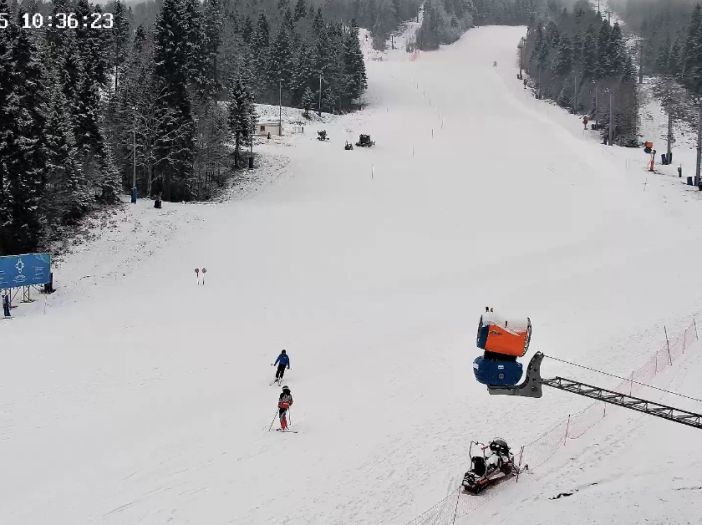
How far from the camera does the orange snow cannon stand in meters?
8.99

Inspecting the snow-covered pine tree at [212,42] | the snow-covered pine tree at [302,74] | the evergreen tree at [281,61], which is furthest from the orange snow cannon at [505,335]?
the evergreen tree at [281,61]

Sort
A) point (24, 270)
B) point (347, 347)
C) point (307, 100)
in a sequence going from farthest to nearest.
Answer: point (307, 100) → point (24, 270) → point (347, 347)

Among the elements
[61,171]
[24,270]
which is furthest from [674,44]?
[24,270]

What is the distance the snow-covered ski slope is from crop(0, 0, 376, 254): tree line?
3.78 m

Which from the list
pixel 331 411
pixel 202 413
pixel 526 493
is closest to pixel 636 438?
pixel 526 493

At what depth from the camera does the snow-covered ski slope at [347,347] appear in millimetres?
13133

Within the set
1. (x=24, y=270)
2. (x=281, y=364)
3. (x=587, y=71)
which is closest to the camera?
(x=281, y=364)

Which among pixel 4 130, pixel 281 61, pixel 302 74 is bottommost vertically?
pixel 4 130

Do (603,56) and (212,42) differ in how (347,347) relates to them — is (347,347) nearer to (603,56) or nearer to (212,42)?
(212,42)

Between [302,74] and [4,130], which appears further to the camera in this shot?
[302,74]

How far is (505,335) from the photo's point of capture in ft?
29.6

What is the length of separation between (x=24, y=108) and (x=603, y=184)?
154 ft

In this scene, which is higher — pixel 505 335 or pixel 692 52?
pixel 692 52

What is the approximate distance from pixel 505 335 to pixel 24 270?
27.7 meters
